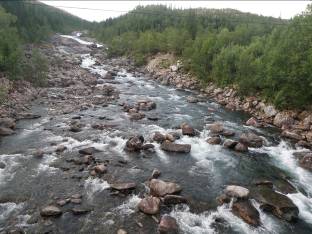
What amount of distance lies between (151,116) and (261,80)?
15106mm

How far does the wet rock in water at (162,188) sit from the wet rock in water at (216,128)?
12.1 metres

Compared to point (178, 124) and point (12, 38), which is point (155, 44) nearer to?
point (12, 38)

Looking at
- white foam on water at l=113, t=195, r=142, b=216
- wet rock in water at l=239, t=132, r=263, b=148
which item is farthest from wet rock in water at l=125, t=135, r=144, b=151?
wet rock in water at l=239, t=132, r=263, b=148

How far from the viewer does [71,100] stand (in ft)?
129

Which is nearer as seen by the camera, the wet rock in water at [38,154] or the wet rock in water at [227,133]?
the wet rock in water at [38,154]

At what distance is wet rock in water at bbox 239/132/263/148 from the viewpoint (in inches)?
Answer: 1115

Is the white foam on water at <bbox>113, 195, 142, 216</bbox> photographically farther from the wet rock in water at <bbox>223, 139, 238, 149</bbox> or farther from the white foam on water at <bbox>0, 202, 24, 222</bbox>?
the wet rock in water at <bbox>223, 139, 238, 149</bbox>

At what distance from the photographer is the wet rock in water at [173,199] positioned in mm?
18266

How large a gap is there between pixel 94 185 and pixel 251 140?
1526 cm

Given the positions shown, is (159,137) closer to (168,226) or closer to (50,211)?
(168,226)

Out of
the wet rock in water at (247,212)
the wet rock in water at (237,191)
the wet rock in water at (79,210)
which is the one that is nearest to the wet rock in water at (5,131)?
the wet rock in water at (79,210)

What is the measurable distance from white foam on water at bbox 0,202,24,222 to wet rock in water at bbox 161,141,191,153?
470 inches

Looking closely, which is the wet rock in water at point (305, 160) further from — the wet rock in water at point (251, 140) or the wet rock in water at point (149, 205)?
the wet rock in water at point (149, 205)

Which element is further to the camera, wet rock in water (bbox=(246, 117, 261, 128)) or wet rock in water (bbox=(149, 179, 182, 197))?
wet rock in water (bbox=(246, 117, 261, 128))
